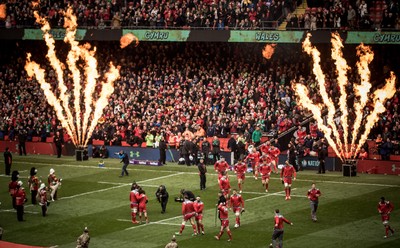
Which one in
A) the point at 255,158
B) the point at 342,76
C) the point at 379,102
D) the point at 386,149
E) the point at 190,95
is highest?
the point at 342,76

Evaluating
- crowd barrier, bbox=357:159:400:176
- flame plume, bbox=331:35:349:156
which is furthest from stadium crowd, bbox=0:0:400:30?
crowd barrier, bbox=357:159:400:176

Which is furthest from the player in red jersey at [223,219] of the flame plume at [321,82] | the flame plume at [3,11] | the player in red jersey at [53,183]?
the flame plume at [3,11]

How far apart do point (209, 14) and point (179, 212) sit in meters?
22.0

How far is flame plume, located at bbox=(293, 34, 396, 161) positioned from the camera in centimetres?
5231

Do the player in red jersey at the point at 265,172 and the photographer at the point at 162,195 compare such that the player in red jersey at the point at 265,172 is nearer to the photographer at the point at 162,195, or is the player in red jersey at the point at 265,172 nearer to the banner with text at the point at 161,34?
the photographer at the point at 162,195

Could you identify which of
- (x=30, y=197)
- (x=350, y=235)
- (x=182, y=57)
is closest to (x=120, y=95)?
(x=182, y=57)

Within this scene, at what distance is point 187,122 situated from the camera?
58.3m

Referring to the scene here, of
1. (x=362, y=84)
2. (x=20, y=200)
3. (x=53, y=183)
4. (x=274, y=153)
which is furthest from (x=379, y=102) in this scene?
(x=20, y=200)

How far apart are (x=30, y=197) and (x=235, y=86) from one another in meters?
18.3

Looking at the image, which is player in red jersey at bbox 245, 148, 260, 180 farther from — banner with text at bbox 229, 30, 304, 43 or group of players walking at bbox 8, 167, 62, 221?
group of players walking at bbox 8, 167, 62, 221

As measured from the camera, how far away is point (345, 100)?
5450 centimetres

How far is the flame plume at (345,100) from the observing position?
52.3 metres

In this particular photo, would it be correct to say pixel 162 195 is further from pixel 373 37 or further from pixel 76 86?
pixel 76 86

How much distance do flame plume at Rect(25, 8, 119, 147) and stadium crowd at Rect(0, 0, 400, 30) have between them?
136 cm
